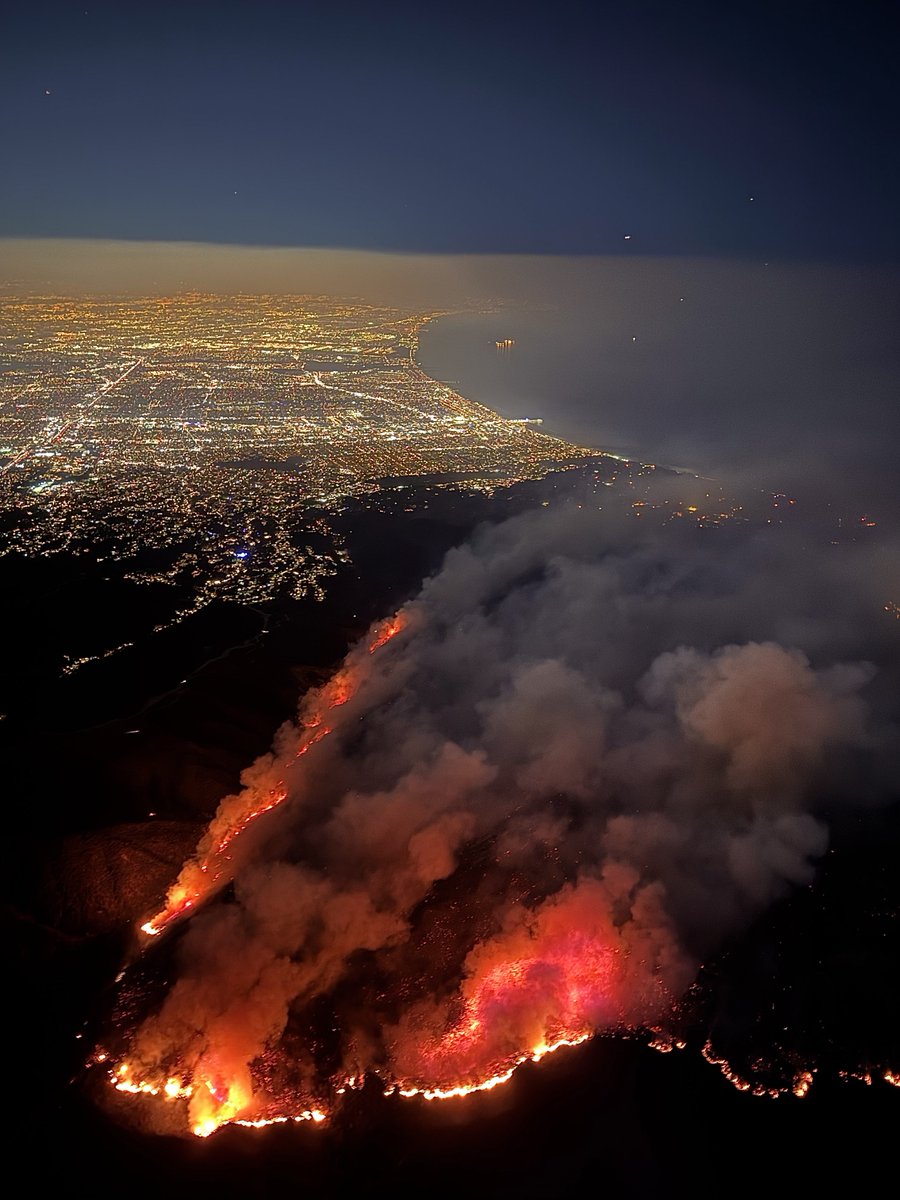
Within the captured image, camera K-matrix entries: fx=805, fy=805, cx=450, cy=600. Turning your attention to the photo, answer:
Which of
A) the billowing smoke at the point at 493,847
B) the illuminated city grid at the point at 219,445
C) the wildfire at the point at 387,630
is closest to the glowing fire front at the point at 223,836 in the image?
the billowing smoke at the point at 493,847

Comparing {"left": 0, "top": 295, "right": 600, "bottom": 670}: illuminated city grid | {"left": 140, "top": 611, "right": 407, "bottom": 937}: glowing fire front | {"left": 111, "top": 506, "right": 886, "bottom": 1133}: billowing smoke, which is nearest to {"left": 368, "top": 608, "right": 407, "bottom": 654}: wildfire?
{"left": 111, "top": 506, "right": 886, "bottom": 1133}: billowing smoke

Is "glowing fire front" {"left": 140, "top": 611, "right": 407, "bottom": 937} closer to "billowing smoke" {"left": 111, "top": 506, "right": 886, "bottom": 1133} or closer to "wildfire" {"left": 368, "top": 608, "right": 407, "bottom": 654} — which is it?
"billowing smoke" {"left": 111, "top": 506, "right": 886, "bottom": 1133}

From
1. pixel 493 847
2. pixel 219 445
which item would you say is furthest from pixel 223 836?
pixel 219 445

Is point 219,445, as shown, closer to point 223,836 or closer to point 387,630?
point 387,630

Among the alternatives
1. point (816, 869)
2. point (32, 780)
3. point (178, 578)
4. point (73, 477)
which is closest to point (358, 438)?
point (73, 477)

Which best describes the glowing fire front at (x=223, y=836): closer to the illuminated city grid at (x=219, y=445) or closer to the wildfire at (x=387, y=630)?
the wildfire at (x=387, y=630)

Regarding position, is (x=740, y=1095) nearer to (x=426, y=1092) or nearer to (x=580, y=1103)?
(x=580, y=1103)
